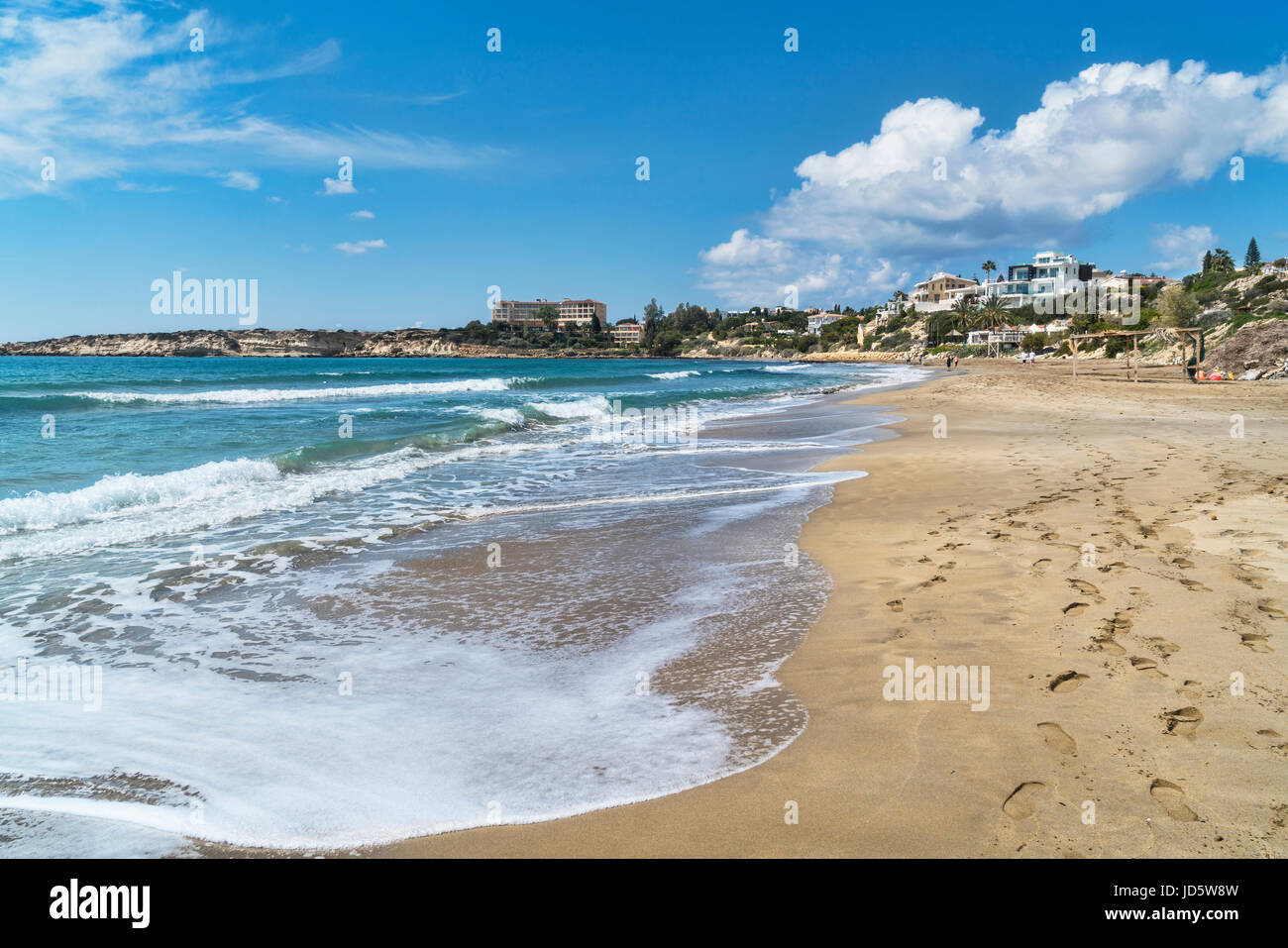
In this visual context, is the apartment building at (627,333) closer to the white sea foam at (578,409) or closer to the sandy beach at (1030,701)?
the white sea foam at (578,409)

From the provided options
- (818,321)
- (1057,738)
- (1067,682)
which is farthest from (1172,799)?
(818,321)

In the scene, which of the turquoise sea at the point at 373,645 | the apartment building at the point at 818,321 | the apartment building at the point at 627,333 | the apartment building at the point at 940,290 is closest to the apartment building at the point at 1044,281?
the apartment building at the point at 940,290

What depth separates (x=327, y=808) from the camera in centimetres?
287

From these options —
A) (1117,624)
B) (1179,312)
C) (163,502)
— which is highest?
(1179,312)

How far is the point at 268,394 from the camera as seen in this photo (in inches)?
1320

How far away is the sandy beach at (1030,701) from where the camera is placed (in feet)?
8.46

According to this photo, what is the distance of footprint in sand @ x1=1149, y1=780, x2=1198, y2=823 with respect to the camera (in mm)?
2553

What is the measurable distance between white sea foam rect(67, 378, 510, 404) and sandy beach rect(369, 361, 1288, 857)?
30.9m

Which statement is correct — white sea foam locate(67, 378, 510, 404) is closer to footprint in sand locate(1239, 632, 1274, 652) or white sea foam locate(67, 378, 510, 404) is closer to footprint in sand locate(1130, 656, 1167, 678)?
footprint in sand locate(1130, 656, 1167, 678)

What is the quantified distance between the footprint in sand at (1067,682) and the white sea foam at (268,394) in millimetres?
32762

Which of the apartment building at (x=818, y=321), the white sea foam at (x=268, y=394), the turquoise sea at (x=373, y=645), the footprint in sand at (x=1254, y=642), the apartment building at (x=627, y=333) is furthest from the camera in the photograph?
the apartment building at (x=627, y=333)

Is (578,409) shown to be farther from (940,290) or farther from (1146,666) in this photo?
(940,290)

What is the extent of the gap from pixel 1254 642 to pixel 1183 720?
1260 mm

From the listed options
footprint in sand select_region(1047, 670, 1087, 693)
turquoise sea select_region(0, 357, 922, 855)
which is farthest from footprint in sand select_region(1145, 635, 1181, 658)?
turquoise sea select_region(0, 357, 922, 855)
